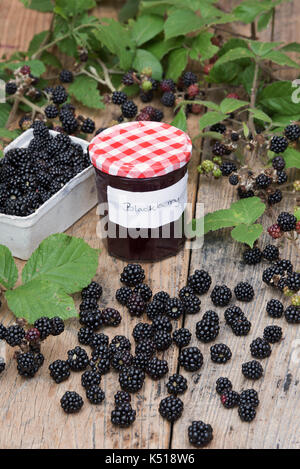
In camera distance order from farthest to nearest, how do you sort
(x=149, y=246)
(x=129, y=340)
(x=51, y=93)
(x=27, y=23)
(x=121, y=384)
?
(x=27, y=23) → (x=51, y=93) → (x=149, y=246) → (x=129, y=340) → (x=121, y=384)

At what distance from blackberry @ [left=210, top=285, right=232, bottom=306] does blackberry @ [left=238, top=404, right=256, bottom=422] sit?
29 cm

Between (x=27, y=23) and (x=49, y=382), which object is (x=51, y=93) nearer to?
(x=27, y=23)

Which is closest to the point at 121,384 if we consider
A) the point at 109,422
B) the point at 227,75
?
the point at 109,422

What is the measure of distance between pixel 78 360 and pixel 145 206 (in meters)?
0.37

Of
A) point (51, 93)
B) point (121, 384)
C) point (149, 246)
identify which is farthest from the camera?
point (51, 93)

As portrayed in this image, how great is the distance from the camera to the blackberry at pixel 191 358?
1.37 meters

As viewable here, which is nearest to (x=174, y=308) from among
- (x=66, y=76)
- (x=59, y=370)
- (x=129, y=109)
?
(x=59, y=370)

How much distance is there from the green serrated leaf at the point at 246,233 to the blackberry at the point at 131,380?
1.31 ft

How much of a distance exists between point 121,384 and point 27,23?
1.74m

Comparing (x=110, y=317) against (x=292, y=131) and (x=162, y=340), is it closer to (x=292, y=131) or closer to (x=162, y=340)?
(x=162, y=340)

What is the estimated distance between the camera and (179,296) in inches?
61.2

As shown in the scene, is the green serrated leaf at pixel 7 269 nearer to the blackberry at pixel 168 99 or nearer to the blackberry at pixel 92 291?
the blackberry at pixel 92 291

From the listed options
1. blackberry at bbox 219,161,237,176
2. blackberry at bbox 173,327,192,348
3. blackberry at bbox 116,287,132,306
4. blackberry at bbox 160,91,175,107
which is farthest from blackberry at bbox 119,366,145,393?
blackberry at bbox 160,91,175,107

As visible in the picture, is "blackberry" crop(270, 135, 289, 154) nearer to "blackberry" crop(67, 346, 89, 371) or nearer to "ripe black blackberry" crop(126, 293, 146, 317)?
"ripe black blackberry" crop(126, 293, 146, 317)
